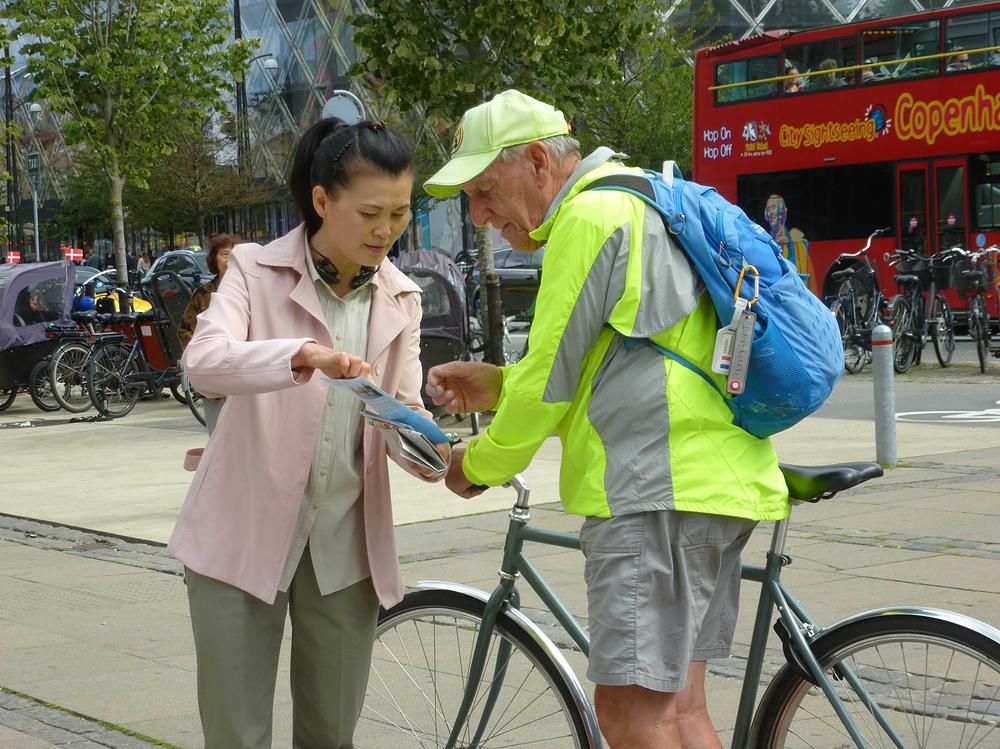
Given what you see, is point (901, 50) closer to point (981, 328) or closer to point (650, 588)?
point (981, 328)

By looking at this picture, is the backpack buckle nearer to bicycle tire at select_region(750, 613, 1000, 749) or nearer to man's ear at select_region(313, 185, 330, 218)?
bicycle tire at select_region(750, 613, 1000, 749)

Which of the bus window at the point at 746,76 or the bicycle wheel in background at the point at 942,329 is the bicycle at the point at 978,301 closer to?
the bicycle wheel in background at the point at 942,329

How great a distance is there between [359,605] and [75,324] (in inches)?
565

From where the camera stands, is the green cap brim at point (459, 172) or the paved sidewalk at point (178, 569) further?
the paved sidewalk at point (178, 569)

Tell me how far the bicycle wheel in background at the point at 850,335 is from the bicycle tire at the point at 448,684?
48.3 ft

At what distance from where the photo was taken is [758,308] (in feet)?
9.05

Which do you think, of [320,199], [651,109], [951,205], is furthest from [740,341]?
[651,109]

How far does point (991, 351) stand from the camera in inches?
728

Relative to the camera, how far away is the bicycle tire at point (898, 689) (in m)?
2.93

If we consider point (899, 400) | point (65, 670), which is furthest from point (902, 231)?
point (65, 670)

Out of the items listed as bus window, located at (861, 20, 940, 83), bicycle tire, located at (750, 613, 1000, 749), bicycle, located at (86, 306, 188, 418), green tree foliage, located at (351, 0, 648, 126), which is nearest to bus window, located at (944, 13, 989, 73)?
bus window, located at (861, 20, 940, 83)

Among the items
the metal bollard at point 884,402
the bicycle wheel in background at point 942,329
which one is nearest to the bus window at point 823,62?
the bicycle wheel in background at point 942,329

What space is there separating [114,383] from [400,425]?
1362 centimetres

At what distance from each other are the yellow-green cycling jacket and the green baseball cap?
0.15 metres
